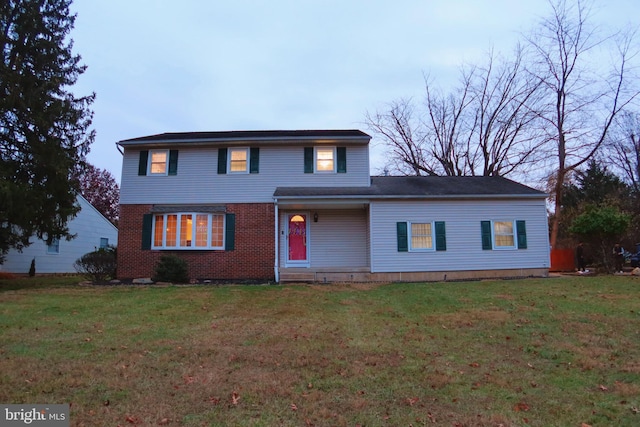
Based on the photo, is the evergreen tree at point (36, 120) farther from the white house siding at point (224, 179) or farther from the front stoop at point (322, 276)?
the front stoop at point (322, 276)

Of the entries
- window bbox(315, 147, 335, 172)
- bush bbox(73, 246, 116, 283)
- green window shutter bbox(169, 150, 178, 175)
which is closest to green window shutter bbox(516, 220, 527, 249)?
window bbox(315, 147, 335, 172)

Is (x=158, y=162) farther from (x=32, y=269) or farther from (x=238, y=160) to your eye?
(x=32, y=269)

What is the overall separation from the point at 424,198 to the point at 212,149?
808 cm

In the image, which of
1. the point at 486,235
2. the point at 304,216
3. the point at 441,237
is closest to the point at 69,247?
the point at 304,216

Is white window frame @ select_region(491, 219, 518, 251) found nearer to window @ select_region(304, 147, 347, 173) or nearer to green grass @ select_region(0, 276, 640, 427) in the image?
green grass @ select_region(0, 276, 640, 427)

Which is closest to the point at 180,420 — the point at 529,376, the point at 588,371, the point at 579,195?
the point at 529,376

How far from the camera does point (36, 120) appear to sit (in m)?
12.4

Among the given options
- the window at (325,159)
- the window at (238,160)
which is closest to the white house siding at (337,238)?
the window at (325,159)

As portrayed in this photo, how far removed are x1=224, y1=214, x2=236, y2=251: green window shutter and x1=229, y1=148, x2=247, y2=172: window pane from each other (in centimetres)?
181

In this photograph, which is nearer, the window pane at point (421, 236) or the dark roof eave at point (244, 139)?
the window pane at point (421, 236)

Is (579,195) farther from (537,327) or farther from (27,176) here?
(27,176)

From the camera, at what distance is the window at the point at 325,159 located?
615 inches

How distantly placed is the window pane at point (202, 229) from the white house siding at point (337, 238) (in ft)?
9.00

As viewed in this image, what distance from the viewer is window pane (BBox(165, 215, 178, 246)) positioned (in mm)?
15094
